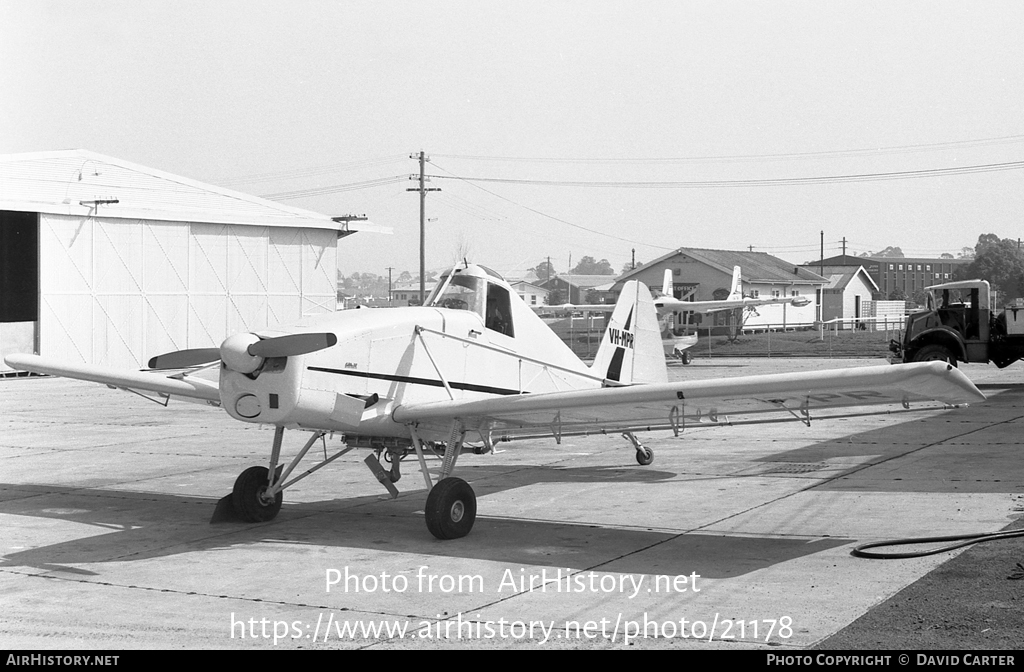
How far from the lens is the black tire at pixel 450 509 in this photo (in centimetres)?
927

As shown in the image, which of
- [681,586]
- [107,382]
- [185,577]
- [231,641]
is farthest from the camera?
[107,382]

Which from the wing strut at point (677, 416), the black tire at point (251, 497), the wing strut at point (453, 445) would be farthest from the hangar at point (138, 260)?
the wing strut at point (677, 416)

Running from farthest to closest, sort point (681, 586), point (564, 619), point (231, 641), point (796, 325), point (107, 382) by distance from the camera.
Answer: point (796, 325) → point (107, 382) → point (681, 586) → point (564, 619) → point (231, 641)

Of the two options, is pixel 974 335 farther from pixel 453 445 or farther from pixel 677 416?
pixel 453 445

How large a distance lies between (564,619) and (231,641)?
6.81 ft

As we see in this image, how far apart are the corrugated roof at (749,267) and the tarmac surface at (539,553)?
58.9 metres

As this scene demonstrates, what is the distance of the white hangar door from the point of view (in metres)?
36.2

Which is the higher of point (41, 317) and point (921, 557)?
point (41, 317)

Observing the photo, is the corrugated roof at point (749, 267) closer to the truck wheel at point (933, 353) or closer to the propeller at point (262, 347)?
the truck wheel at point (933, 353)

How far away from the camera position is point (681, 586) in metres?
7.51

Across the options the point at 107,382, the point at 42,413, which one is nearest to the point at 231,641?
the point at 107,382

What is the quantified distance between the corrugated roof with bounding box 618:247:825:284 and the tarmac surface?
58.9 metres

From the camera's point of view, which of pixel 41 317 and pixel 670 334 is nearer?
pixel 41 317

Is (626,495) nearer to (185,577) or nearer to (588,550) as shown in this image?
(588,550)
